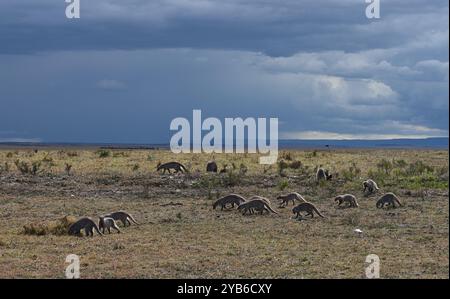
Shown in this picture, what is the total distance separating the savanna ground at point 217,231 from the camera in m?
13.7

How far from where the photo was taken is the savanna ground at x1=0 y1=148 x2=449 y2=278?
1370 cm

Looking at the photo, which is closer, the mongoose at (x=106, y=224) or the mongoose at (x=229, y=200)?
the mongoose at (x=106, y=224)

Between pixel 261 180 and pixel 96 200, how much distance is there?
713 centimetres

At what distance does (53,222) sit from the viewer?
1850 cm

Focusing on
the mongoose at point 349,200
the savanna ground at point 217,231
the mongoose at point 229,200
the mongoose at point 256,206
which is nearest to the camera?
the savanna ground at point 217,231

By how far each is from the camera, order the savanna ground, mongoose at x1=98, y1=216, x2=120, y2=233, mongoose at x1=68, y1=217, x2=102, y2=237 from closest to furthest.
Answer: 1. the savanna ground
2. mongoose at x1=68, y1=217, x2=102, y2=237
3. mongoose at x1=98, y1=216, x2=120, y2=233

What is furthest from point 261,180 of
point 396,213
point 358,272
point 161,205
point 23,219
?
point 358,272

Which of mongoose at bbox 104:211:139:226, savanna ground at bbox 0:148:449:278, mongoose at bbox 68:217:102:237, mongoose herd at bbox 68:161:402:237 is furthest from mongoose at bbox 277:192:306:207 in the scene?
mongoose at bbox 68:217:102:237

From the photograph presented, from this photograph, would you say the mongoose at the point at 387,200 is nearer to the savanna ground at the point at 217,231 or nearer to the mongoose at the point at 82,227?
the savanna ground at the point at 217,231

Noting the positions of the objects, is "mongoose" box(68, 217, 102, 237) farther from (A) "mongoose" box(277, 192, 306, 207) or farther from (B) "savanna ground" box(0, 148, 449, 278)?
(A) "mongoose" box(277, 192, 306, 207)

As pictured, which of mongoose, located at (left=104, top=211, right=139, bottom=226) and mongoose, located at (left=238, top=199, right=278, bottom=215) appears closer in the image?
mongoose, located at (left=104, top=211, right=139, bottom=226)

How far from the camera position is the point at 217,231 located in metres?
17.8

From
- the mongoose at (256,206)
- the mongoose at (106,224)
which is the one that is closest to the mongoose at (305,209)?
the mongoose at (256,206)
